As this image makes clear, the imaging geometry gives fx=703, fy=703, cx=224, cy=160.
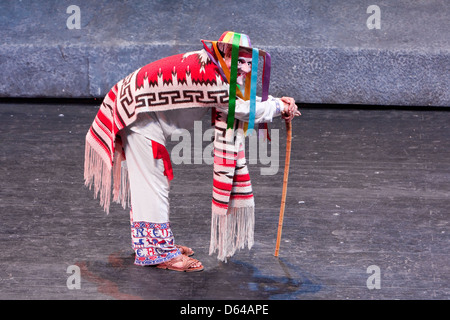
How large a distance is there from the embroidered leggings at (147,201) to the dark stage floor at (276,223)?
101 mm

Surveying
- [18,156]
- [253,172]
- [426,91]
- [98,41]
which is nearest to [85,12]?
[98,41]

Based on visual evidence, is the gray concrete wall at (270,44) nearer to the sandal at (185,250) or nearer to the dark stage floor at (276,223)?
the dark stage floor at (276,223)

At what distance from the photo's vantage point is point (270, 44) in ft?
18.8

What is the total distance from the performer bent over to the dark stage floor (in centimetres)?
20

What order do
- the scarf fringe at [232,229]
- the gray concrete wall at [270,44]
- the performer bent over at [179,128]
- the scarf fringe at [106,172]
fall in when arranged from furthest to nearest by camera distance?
the gray concrete wall at [270,44] → the scarf fringe at [106,172] → the scarf fringe at [232,229] → the performer bent over at [179,128]

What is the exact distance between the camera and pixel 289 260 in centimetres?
319

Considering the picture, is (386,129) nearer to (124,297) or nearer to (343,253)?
(343,253)

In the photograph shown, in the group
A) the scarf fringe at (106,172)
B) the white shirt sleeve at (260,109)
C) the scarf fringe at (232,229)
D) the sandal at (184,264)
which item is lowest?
the sandal at (184,264)

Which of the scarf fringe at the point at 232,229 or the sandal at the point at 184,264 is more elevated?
the scarf fringe at the point at 232,229

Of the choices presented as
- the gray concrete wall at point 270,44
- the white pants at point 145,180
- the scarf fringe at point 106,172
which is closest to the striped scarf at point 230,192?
the white pants at point 145,180

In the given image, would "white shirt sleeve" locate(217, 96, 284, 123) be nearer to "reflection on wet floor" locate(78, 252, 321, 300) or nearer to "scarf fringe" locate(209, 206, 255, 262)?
"scarf fringe" locate(209, 206, 255, 262)

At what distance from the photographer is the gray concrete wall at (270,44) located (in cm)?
570

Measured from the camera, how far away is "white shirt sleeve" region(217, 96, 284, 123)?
2803mm

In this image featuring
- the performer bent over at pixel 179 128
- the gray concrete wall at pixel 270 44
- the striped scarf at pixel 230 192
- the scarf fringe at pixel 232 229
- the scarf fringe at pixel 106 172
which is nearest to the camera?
the performer bent over at pixel 179 128
